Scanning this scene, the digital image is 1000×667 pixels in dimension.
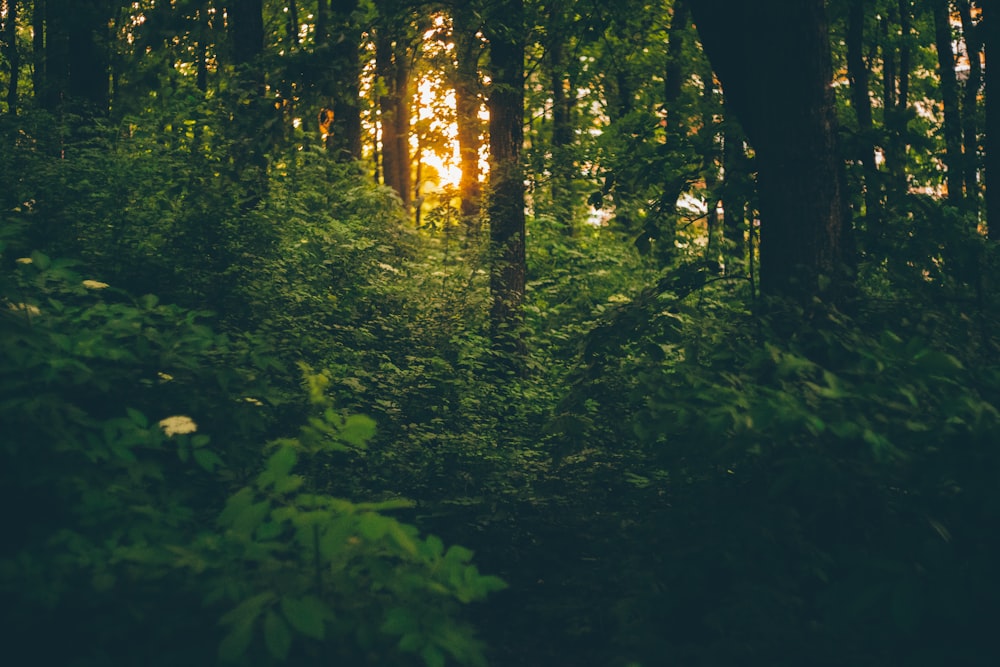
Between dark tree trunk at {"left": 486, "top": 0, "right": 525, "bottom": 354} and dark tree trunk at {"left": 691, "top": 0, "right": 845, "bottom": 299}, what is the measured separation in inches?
204

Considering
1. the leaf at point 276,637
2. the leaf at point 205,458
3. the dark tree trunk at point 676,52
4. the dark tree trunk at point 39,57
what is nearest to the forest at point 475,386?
the leaf at point 276,637

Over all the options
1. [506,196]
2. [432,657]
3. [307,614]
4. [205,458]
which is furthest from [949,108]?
[307,614]

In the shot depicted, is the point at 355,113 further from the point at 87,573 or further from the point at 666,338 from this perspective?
the point at 87,573

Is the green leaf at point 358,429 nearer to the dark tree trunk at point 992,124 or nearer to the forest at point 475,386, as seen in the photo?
the forest at point 475,386

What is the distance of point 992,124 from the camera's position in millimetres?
10984

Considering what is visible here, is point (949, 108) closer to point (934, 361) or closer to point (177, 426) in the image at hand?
point (934, 361)

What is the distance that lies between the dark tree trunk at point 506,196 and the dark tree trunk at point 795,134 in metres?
5.17

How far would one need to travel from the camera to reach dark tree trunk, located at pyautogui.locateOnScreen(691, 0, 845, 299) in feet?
17.1

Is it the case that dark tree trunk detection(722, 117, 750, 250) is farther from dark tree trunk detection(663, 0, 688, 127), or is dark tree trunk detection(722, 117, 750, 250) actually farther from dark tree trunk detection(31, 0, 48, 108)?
dark tree trunk detection(663, 0, 688, 127)

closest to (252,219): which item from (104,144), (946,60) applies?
(104,144)

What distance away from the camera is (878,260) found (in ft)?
19.6

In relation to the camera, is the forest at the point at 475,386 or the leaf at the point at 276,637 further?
the forest at the point at 475,386

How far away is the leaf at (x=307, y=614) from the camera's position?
85.5 inches

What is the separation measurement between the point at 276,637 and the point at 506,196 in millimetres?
9170
